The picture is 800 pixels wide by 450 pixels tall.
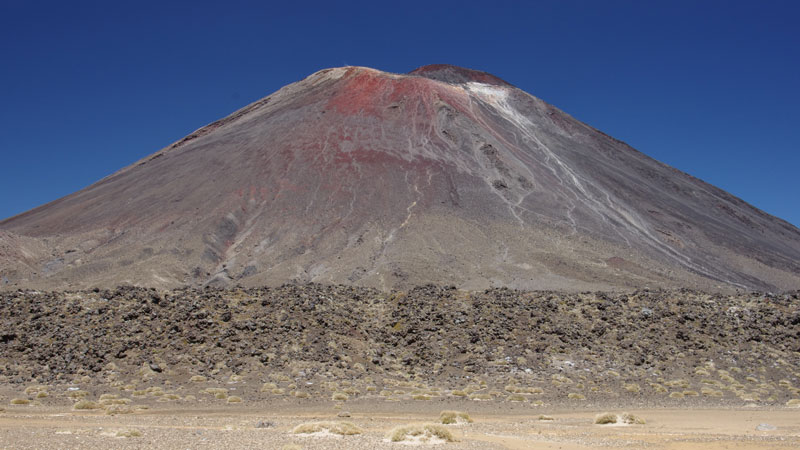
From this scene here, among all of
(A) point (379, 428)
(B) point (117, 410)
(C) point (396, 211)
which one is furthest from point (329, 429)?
(C) point (396, 211)

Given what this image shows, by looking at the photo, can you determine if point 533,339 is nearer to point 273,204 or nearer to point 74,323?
point 74,323

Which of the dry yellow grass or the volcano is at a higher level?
the volcano

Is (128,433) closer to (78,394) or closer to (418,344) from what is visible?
(78,394)

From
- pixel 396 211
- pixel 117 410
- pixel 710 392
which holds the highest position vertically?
pixel 396 211

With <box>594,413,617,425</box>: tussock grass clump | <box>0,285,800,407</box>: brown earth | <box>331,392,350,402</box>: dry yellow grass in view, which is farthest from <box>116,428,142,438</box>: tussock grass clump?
<box>594,413,617,425</box>: tussock grass clump

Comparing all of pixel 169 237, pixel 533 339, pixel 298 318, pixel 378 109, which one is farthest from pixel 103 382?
pixel 378 109

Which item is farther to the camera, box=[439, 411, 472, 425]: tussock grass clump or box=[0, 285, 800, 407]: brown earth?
box=[0, 285, 800, 407]: brown earth

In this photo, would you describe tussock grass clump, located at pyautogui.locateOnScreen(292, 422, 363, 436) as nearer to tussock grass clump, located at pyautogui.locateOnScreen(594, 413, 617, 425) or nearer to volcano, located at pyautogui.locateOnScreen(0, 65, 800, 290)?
tussock grass clump, located at pyautogui.locateOnScreen(594, 413, 617, 425)

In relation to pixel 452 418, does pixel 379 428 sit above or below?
below
